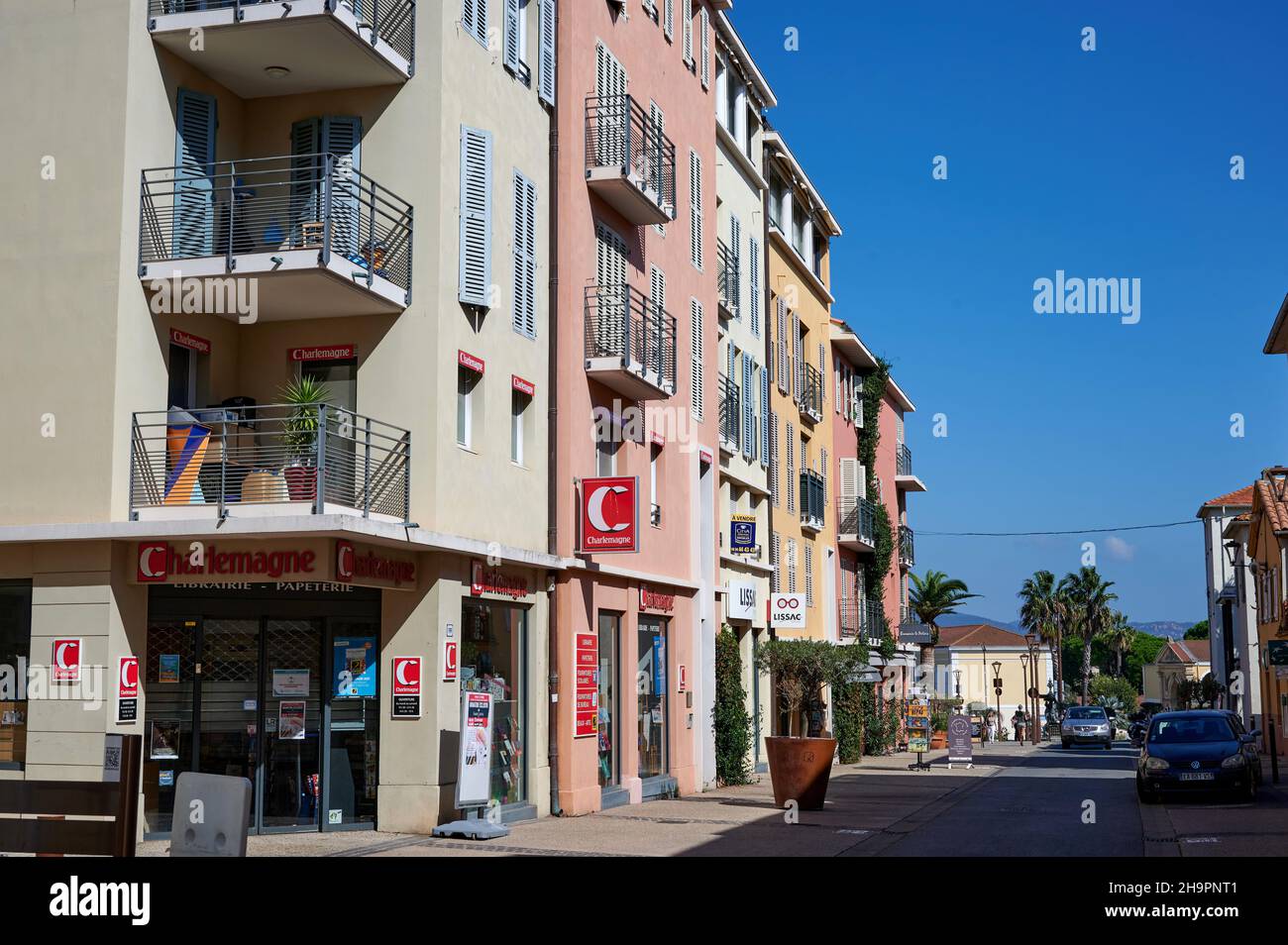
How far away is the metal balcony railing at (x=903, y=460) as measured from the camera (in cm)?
5958

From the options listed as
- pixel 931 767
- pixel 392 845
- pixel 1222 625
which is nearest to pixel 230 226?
pixel 392 845

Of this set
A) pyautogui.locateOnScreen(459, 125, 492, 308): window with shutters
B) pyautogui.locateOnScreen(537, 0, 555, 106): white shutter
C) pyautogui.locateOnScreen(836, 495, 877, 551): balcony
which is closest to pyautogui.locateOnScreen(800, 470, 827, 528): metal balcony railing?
pyautogui.locateOnScreen(836, 495, 877, 551): balcony

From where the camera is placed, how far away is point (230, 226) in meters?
16.9

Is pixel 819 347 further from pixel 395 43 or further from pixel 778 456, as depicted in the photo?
pixel 395 43

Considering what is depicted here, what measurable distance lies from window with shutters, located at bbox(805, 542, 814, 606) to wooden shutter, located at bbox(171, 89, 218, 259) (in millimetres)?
27163

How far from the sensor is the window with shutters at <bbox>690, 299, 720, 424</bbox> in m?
29.2

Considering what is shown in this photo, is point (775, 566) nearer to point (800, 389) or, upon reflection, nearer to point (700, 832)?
point (800, 389)

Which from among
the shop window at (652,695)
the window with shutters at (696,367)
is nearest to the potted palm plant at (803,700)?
the shop window at (652,695)

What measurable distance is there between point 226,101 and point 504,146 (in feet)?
12.5

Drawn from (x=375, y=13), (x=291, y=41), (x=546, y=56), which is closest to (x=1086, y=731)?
(x=546, y=56)

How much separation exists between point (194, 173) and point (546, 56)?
6.52 metres

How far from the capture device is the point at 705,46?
3145 cm

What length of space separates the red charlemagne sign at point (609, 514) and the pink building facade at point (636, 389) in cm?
17

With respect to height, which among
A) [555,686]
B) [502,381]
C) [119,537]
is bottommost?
[555,686]
